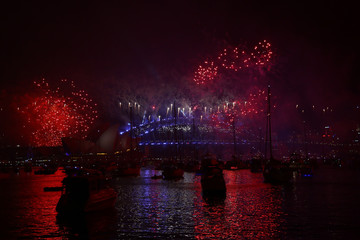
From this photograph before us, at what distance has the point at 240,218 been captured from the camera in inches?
880

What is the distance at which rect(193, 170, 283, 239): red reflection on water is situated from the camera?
725 inches

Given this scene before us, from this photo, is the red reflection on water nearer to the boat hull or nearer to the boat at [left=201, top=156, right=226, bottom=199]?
the boat at [left=201, top=156, right=226, bottom=199]

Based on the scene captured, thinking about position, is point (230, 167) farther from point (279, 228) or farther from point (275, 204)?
point (279, 228)

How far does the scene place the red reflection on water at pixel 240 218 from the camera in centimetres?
1841

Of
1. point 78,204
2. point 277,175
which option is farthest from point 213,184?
point 277,175

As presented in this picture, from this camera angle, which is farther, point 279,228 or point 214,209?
point 214,209

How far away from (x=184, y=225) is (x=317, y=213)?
288 inches

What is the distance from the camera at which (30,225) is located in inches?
850

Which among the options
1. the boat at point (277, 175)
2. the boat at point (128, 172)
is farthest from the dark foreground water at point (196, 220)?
the boat at point (128, 172)

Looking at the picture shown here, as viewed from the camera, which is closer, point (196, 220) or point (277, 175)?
point (196, 220)

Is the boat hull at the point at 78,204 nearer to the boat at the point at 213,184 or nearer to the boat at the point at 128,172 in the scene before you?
the boat at the point at 213,184

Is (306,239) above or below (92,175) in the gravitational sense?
below

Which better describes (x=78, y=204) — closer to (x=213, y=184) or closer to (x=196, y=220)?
(x=196, y=220)

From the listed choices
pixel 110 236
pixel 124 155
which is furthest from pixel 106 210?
pixel 124 155
